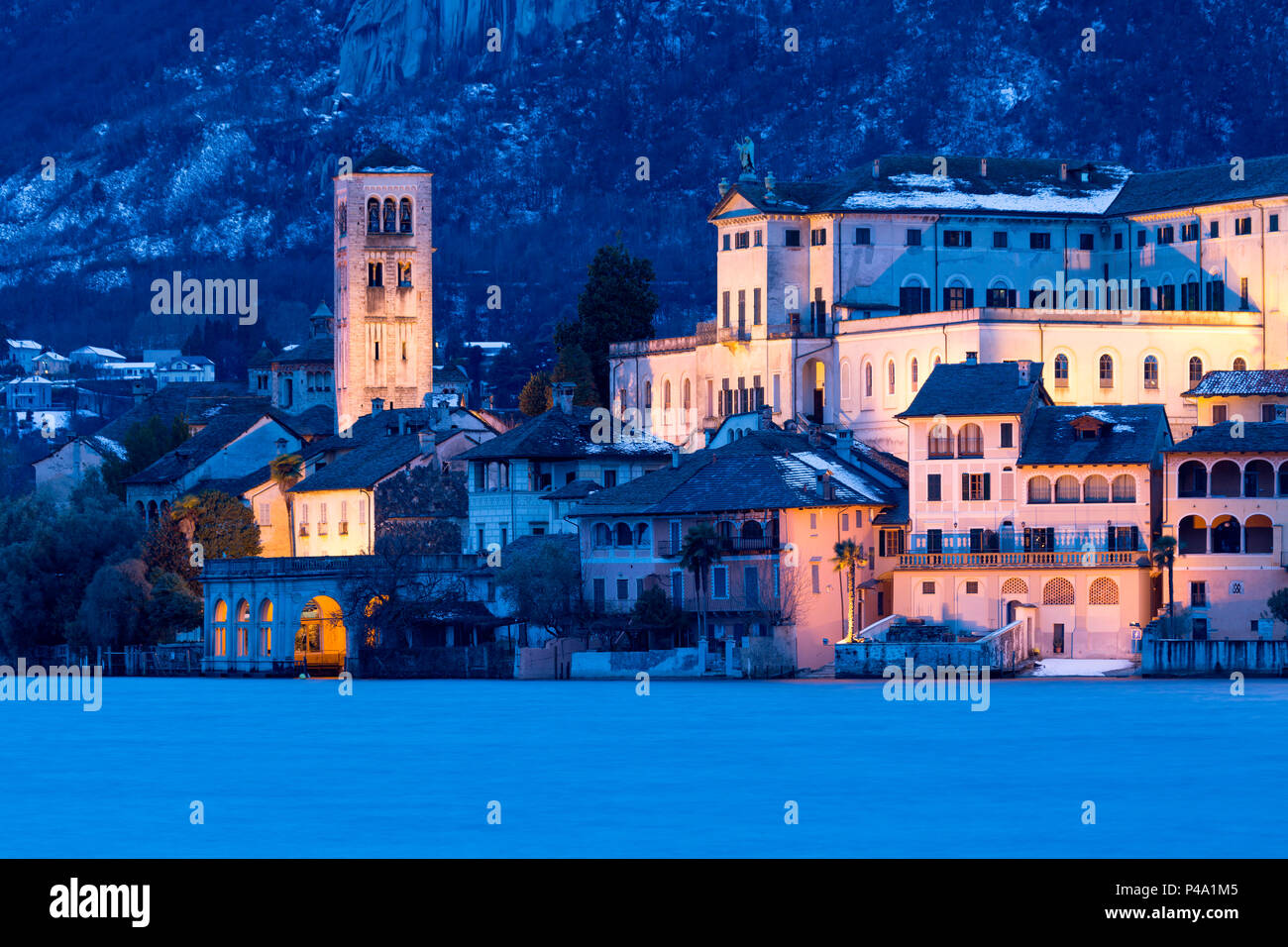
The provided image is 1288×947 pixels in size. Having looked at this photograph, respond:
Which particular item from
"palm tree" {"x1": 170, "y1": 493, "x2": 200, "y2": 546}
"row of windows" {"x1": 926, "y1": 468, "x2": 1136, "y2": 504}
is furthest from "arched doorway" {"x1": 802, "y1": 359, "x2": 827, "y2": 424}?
"palm tree" {"x1": 170, "y1": 493, "x2": 200, "y2": 546}

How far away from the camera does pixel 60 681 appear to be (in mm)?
122625

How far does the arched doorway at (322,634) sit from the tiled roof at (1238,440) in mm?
34937

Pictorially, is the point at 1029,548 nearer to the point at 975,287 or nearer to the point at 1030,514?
the point at 1030,514

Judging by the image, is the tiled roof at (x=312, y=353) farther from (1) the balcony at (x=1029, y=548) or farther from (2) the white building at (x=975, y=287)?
(1) the balcony at (x=1029, y=548)

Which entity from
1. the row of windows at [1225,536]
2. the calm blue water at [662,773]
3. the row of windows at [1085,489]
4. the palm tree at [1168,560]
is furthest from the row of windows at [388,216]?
the palm tree at [1168,560]

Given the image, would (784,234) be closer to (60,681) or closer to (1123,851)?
(60,681)

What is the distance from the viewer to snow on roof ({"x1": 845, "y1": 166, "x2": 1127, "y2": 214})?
136 meters

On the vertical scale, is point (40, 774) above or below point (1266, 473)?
below

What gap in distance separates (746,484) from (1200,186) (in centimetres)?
3436

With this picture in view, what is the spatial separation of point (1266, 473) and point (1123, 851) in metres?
57.1

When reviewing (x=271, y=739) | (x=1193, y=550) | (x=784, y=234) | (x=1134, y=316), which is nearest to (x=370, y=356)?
(x=784, y=234)

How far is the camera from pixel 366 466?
136m

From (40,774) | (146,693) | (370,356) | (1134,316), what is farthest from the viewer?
(370,356)
